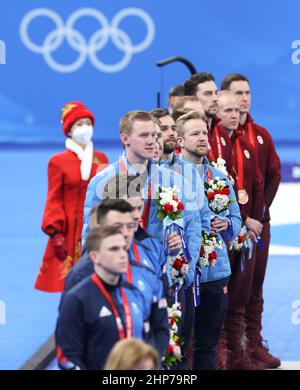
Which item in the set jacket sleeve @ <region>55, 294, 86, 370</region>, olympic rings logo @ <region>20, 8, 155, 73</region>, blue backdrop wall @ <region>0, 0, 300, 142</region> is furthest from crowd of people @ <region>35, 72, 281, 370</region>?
blue backdrop wall @ <region>0, 0, 300, 142</region>

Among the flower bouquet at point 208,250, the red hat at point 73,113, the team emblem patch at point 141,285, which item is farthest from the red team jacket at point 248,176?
the team emblem patch at point 141,285

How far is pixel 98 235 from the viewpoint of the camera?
236 inches

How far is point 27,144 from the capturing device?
28.9m

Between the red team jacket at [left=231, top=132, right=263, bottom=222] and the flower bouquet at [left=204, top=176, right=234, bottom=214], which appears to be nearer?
the flower bouquet at [left=204, top=176, right=234, bottom=214]

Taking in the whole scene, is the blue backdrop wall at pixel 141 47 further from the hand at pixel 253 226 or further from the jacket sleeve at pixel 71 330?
the jacket sleeve at pixel 71 330

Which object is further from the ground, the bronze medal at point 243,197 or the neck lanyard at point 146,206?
the bronze medal at point 243,197

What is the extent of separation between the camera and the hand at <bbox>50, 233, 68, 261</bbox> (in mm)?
9781

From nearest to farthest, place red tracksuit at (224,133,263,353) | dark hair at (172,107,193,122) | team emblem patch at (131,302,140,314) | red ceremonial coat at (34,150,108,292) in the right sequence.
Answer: team emblem patch at (131,302,140,314)
dark hair at (172,107,193,122)
red tracksuit at (224,133,263,353)
red ceremonial coat at (34,150,108,292)

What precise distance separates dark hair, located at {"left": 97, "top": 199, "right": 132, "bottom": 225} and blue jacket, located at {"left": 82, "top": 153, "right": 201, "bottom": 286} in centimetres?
100

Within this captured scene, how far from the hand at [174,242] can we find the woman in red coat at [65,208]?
2.36 meters

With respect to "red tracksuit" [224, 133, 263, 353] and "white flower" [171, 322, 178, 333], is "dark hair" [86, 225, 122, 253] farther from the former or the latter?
"red tracksuit" [224, 133, 263, 353]

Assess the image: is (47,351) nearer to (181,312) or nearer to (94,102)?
(181,312)

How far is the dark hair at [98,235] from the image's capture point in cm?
597

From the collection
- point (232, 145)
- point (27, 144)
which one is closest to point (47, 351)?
point (232, 145)
